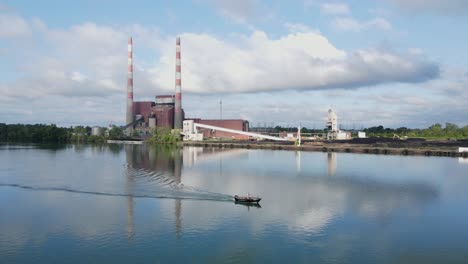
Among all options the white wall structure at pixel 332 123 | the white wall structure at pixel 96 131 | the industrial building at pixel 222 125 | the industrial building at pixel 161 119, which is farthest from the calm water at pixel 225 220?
the white wall structure at pixel 96 131

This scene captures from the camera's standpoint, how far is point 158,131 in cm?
5775

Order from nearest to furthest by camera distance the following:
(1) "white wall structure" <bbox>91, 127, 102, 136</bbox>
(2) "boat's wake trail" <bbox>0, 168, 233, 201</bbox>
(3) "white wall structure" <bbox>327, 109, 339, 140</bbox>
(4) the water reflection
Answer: (4) the water reflection → (2) "boat's wake trail" <bbox>0, 168, 233, 201</bbox> → (3) "white wall structure" <bbox>327, 109, 339, 140</bbox> → (1) "white wall structure" <bbox>91, 127, 102, 136</bbox>

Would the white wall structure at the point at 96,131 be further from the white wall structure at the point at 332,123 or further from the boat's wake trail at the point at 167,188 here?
the boat's wake trail at the point at 167,188

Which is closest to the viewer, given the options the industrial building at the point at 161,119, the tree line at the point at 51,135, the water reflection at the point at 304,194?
the water reflection at the point at 304,194

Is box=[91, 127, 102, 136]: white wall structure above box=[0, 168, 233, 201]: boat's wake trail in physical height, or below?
above

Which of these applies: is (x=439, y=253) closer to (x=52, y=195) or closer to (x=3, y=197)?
(x=52, y=195)

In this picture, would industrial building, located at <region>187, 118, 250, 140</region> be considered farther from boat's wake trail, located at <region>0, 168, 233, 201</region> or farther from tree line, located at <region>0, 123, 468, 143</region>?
boat's wake trail, located at <region>0, 168, 233, 201</region>

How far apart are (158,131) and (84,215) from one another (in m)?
46.6

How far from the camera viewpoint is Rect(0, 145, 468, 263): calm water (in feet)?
28.7

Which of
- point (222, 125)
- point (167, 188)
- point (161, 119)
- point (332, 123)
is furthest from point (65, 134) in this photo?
point (167, 188)

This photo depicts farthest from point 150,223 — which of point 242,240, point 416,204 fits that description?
point 416,204

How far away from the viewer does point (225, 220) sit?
11344 mm

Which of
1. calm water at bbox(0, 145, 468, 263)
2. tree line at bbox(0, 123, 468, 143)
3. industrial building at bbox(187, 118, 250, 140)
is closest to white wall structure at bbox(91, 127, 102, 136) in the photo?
tree line at bbox(0, 123, 468, 143)

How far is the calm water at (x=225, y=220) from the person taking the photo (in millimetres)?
8742
